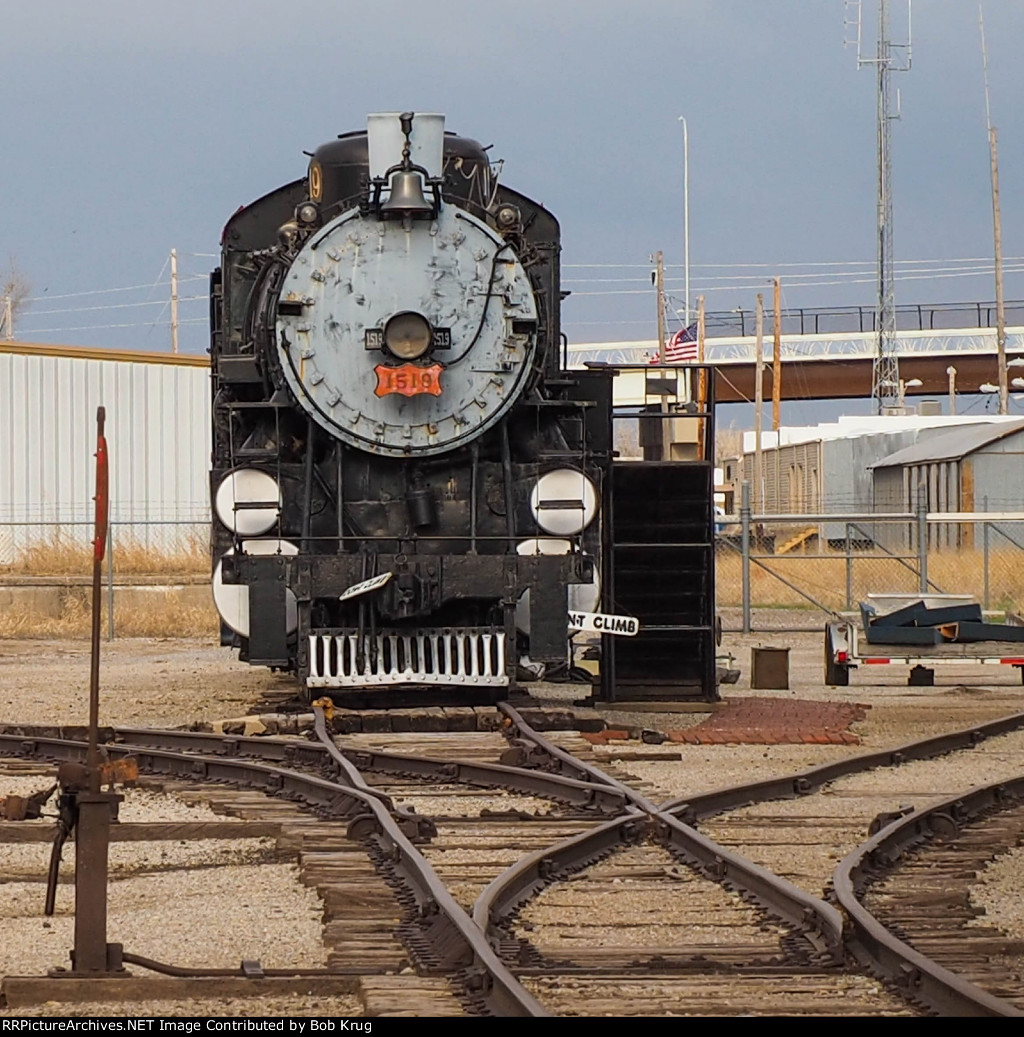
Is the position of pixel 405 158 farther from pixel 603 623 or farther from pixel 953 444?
pixel 953 444

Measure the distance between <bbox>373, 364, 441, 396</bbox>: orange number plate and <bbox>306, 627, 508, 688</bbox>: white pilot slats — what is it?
1758 millimetres

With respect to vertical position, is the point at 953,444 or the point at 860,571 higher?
the point at 953,444

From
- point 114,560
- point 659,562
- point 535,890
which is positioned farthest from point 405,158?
point 114,560

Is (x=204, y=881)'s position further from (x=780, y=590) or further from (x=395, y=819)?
(x=780, y=590)

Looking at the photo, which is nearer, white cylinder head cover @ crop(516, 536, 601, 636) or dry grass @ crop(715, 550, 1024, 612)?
white cylinder head cover @ crop(516, 536, 601, 636)

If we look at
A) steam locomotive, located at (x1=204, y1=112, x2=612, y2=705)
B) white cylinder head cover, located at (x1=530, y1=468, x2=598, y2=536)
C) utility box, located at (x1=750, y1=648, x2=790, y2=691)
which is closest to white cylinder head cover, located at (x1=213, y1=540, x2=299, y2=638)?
steam locomotive, located at (x1=204, y1=112, x2=612, y2=705)

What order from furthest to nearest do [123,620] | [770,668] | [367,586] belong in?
[123,620] → [770,668] → [367,586]

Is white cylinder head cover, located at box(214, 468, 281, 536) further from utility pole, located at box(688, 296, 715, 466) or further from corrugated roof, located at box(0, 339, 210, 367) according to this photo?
corrugated roof, located at box(0, 339, 210, 367)

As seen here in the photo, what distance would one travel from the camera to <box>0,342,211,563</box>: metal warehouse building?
32188 millimetres

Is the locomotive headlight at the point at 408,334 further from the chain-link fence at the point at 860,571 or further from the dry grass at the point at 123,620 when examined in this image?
the dry grass at the point at 123,620

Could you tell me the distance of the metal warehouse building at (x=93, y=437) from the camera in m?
32.2

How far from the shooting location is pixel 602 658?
50.1 ft

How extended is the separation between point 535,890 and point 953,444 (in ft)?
124

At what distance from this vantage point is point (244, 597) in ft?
46.2
